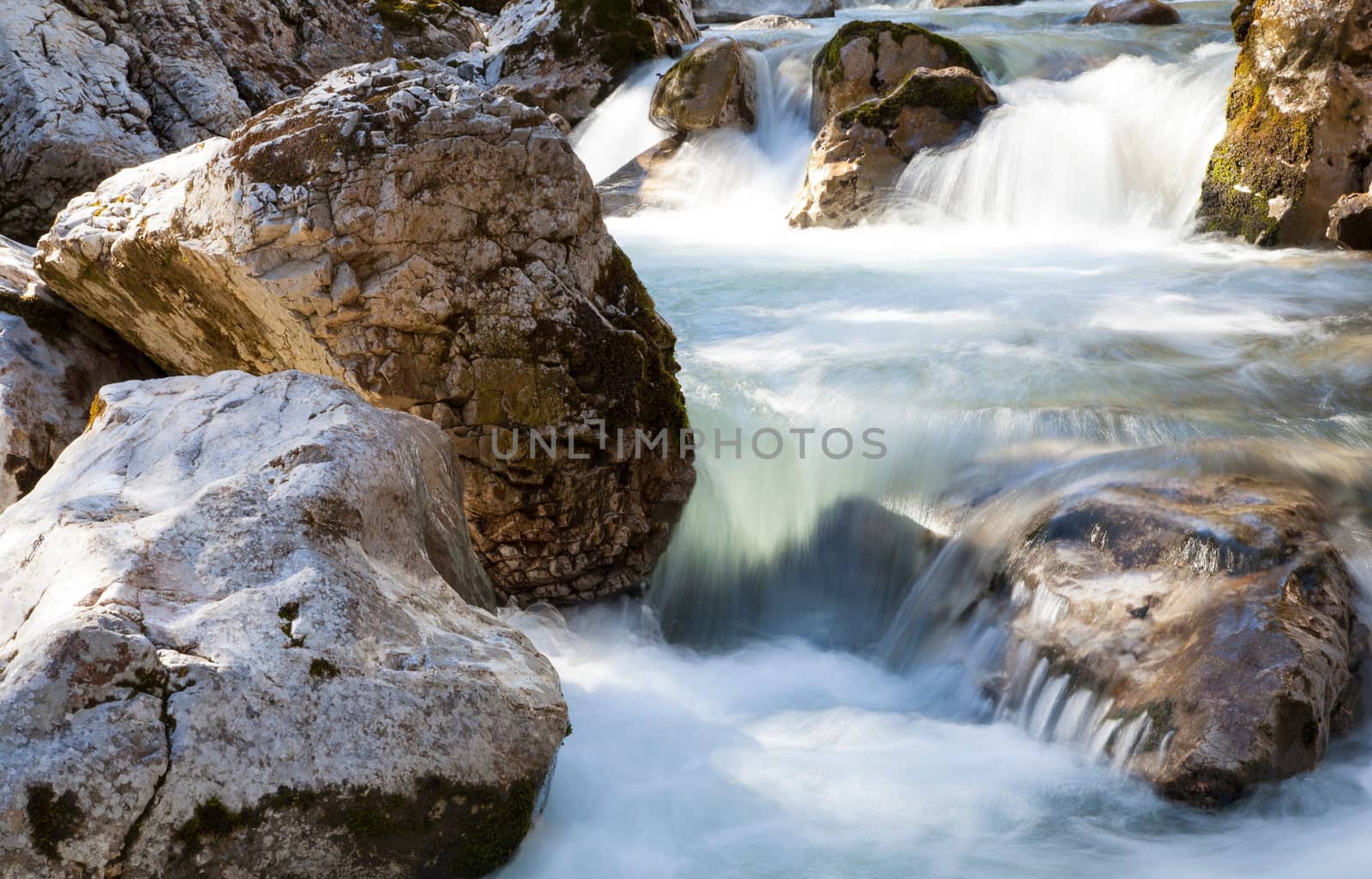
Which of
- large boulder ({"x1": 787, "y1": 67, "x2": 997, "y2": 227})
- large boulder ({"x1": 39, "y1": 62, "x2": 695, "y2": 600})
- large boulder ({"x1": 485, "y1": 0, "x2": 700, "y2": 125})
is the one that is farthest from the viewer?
large boulder ({"x1": 485, "y1": 0, "x2": 700, "y2": 125})

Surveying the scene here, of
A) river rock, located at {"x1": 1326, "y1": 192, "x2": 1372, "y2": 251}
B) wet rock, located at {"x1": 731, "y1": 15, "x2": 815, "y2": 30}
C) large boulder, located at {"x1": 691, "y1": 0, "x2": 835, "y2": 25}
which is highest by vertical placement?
large boulder, located at {"x1": 691, "y1": 0, "x2": 835, "y2": 25}

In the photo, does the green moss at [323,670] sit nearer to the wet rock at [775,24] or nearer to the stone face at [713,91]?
the stone face at [713,91]

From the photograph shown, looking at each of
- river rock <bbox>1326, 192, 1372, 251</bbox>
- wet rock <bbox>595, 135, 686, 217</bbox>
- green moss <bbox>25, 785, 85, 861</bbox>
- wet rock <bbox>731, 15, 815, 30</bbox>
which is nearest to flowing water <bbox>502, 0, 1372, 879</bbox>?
river rock <bbox>1326, 192, 1372, 251</bbox>

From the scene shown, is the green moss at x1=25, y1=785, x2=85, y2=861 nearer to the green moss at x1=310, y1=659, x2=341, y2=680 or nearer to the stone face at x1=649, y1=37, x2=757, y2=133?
the green moss at x1=310, y1=659, x2=341, y2=680

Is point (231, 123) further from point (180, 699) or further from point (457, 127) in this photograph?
point (180, 699)

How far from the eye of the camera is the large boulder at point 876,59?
11758mm

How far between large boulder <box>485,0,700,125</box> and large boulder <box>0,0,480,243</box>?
3506 mm

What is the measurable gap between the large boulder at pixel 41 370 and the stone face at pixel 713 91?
9052mm

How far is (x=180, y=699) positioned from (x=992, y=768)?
7.90ft

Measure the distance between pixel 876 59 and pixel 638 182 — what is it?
312cm

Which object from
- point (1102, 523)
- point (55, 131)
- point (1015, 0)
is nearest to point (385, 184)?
point (1102, 523)

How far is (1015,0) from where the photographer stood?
717 inches

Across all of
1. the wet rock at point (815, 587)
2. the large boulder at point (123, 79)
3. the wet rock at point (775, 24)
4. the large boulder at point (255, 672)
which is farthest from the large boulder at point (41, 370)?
the wet rock at point (775, 24)

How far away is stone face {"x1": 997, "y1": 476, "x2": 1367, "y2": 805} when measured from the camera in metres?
3.12
